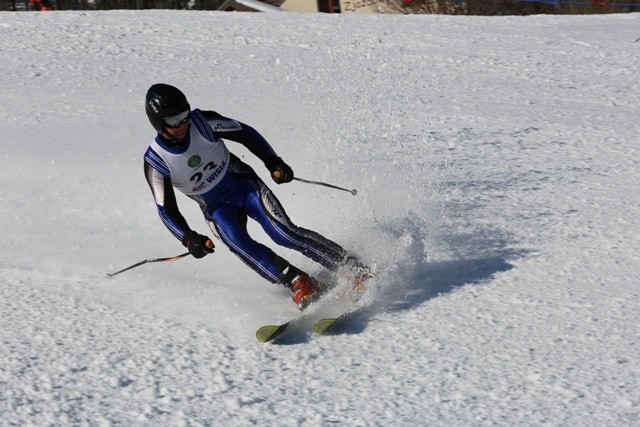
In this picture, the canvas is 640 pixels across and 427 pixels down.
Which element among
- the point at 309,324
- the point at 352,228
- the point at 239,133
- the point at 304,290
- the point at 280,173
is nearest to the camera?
the point at 309,324

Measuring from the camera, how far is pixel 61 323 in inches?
171

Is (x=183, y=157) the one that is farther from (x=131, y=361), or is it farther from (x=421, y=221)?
(x=421, y=221)

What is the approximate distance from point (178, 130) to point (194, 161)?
23cm

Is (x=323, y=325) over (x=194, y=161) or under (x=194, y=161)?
under

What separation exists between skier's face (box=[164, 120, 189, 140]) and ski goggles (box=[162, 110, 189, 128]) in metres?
0.02

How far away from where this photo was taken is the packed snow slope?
3676 millimetres

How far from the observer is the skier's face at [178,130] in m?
4.54

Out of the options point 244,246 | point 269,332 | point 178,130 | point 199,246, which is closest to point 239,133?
point 178,130

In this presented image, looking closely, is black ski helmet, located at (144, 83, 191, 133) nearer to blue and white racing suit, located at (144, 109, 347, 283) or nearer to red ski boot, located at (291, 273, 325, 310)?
blue and white racing suit, located at (144, 109, 347, 283)

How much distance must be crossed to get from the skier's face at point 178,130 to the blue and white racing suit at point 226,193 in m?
0.07

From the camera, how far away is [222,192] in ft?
15.9

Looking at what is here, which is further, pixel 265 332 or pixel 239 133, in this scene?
pixel 239 133

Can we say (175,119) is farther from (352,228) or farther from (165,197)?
(352,228)

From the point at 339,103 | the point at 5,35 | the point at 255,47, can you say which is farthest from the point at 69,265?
the point at 5,35
